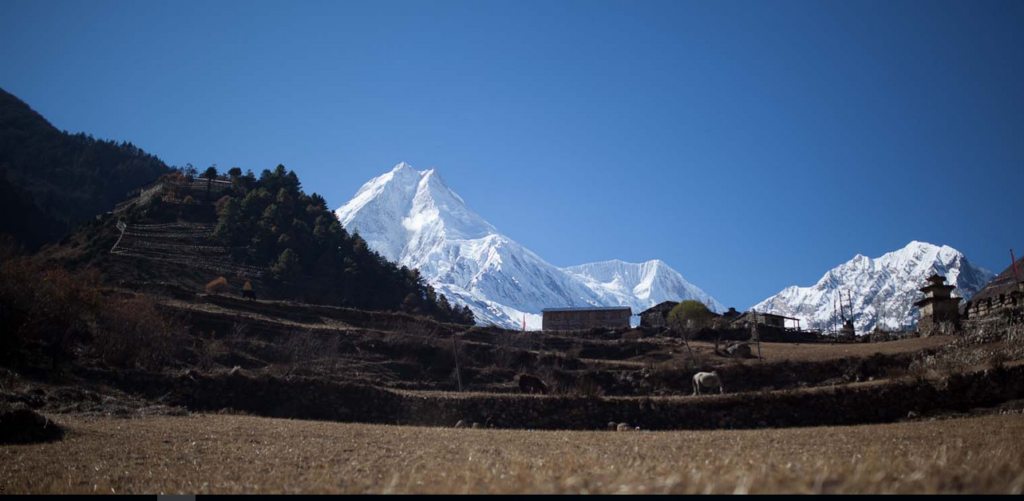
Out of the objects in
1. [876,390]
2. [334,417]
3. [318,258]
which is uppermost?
[318,258]

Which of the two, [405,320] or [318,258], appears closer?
[405,320]

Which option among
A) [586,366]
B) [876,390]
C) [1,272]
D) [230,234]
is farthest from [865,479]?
[230,234]

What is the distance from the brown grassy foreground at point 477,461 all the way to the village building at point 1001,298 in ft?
94.7

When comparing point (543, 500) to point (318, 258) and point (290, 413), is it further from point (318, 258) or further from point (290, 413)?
point (318, 258)

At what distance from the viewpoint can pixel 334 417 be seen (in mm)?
24953

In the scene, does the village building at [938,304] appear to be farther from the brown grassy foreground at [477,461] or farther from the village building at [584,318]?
the village building at [584,318]

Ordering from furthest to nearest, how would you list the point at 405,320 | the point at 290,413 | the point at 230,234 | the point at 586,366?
the point at 230,234
the point at 405,320
the point at 586,366
the point at 290,413

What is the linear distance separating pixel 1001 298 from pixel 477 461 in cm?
4684

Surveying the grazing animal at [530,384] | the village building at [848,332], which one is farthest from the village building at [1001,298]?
the grazing animal at [530,384]

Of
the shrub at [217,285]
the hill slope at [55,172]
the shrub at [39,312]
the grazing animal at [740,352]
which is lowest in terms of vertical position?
the grazing animal at [740,352]

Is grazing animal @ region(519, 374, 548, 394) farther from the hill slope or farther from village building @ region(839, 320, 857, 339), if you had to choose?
the hill slope

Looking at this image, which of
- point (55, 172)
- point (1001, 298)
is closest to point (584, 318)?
point (1001, 298)

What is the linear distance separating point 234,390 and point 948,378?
2764 centimetres

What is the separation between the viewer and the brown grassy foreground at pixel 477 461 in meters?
3.40
